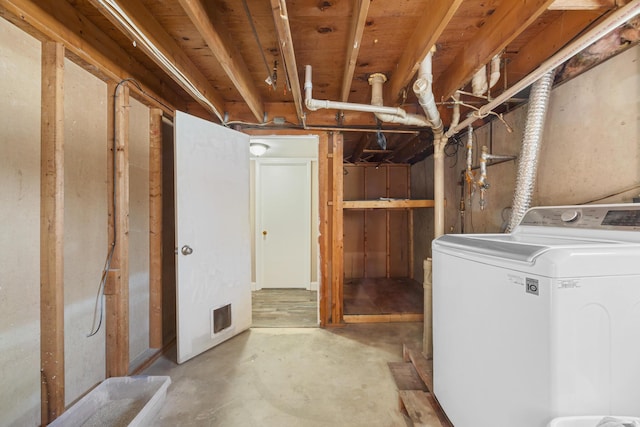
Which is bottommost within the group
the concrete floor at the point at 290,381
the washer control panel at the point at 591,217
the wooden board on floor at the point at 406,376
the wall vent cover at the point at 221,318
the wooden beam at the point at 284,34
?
the concrete floor at the point at 290,381

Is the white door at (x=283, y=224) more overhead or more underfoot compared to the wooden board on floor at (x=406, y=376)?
more overhead

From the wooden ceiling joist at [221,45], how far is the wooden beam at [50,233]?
742mm

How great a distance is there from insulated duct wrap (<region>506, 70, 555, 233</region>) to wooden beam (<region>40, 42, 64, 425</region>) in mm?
2513

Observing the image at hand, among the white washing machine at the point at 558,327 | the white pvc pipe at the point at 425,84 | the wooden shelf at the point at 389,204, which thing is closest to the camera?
the white washing machine at the point at 558,327


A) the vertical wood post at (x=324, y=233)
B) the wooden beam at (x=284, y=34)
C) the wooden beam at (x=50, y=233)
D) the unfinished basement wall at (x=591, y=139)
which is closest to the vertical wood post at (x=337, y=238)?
the vertical wood post at (x=324, y=233)

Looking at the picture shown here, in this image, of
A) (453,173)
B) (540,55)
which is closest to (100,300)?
(540,55)

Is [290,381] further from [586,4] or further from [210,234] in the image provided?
[586,4]

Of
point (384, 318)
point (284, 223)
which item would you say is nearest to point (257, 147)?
point (284, 223)

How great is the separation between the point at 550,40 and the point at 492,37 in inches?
15.0

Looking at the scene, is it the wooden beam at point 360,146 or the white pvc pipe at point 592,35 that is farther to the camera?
the wooden beam at point 360,146

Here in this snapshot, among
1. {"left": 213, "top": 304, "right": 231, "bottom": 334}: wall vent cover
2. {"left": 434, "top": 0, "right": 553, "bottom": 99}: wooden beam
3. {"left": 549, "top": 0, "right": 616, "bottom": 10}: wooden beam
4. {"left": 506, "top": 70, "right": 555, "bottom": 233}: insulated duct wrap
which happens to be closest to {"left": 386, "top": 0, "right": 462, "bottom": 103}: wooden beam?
{"left": 434, "top": 0, "right": 553, "bottom": 99}: wooden beam

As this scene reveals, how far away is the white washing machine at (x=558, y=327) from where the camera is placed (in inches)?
28.4

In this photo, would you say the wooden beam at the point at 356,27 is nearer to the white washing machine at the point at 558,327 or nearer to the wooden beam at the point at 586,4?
the wooden beam at the point at 586,4

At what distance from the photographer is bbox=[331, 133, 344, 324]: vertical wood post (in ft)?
8.59
